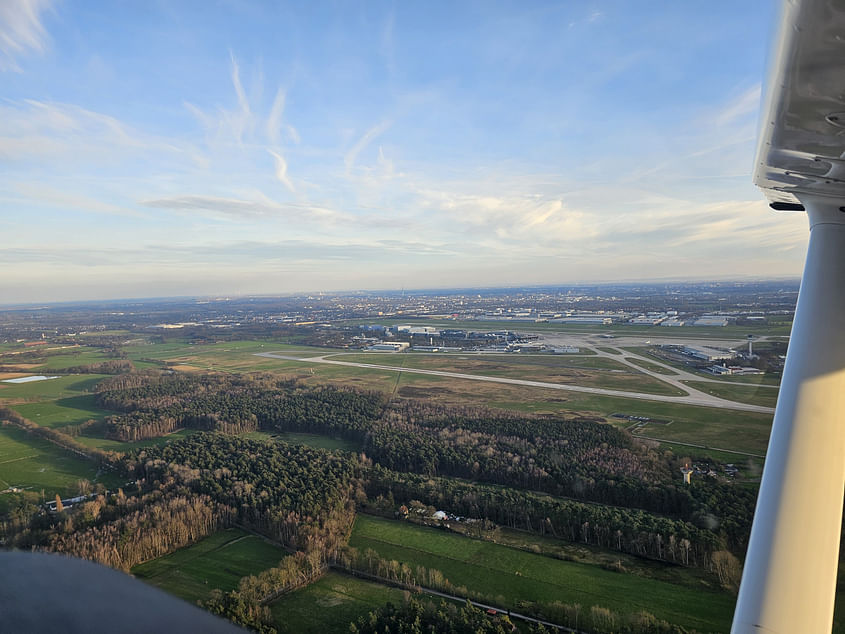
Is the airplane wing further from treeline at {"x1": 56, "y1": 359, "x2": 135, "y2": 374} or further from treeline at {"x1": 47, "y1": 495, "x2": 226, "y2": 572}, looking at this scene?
treeline at {"x1": 56, "y1": 359, "x2": 135, "y2": 374}

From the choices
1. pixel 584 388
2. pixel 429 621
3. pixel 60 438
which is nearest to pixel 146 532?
pixel 429 621

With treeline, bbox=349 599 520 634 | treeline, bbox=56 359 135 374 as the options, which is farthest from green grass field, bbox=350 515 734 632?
treeline, bbox=56 359 135 374

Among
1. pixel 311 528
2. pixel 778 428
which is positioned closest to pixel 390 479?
pixel 311 528

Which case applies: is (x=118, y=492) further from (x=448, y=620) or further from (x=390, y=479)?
(x=448, y=620)

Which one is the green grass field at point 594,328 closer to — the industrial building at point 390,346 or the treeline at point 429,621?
the industrial building at point 390,346

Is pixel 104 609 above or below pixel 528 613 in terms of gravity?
above

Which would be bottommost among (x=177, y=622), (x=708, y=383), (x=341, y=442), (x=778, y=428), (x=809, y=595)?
(x=341, y=442)
